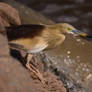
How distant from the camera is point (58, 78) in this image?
4418 millimetres

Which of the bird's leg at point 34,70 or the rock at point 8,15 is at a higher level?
the rock at point 8,15

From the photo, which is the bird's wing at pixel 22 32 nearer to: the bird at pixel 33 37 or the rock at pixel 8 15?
the bird at pixel 33 37

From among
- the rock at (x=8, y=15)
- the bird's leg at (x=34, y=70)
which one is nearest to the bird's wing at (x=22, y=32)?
the bird's leg at (x=34, y=70)

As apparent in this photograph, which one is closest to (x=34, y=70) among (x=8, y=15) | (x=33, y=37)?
(x=33, y=37)

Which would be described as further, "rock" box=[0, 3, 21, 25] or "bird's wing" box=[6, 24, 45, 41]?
"rock" box=[0, 3, 21, 25]

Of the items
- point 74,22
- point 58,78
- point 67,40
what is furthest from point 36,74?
point 74,22

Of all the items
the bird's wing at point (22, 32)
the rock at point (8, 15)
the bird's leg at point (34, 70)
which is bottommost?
the bird's leg at point (34, 70)

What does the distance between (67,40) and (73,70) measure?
27.7 inches

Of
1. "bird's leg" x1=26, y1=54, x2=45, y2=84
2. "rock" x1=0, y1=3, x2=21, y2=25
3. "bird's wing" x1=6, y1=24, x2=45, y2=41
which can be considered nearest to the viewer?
"bird's wing" x1=6, y1=24, x2=45, y2=41

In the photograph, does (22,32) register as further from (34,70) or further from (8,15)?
(8,15)

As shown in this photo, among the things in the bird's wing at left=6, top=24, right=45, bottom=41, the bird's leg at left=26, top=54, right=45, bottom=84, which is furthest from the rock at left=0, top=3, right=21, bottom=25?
the bird's wing at left=6, top=24, right=45, bottom=41

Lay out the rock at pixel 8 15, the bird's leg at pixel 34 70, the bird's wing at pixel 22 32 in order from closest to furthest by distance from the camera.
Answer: the bird's wing at pixel 22 32 < the bird's leg at pixel 34 70 < the rock at pixel 8 15

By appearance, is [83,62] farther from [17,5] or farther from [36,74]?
[17,5]

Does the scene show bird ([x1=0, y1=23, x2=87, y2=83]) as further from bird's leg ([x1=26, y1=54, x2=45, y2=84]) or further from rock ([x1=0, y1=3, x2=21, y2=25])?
rock ([x1=0, y1=3, x2=21, y2=25])
